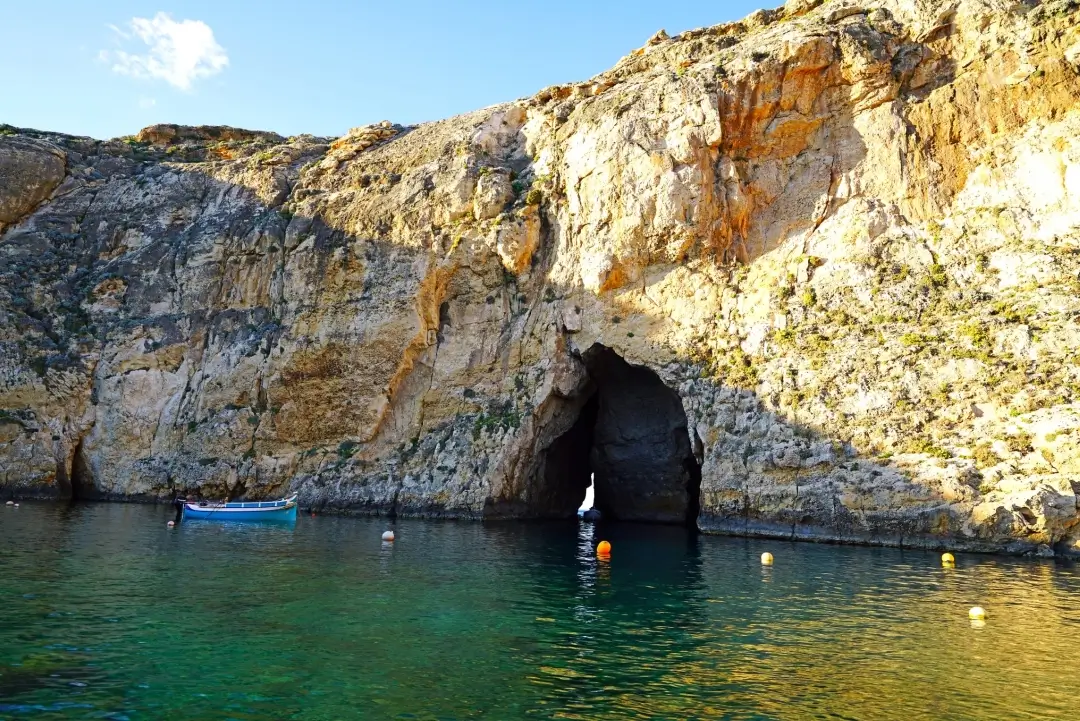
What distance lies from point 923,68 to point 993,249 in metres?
11.0

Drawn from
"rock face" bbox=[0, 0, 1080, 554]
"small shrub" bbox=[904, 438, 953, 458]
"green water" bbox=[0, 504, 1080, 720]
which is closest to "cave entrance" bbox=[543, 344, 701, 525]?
"rock face" bbox=[0, 0, 1080, 554]

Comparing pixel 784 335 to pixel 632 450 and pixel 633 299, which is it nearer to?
pixel 633 299

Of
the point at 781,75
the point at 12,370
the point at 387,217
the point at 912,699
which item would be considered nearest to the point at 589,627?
the point at 912,699

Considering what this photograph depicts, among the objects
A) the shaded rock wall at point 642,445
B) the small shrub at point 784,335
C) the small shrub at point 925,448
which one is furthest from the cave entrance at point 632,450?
the small shrub at point 925,448

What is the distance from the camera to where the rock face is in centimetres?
3344

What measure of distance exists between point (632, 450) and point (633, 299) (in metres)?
11.5

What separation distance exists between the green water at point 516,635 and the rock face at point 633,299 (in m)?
7.54

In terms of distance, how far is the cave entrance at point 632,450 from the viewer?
48.3 metres

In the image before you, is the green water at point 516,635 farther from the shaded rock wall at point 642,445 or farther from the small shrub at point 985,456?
the shaded rock wall at point 642,445

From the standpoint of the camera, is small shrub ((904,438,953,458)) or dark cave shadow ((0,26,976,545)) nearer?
small shrub ((904,438,953,458))

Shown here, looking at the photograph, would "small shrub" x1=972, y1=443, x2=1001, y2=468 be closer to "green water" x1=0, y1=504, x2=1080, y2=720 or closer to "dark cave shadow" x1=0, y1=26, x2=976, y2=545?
"green water" x1=0, y1=504, x2=1080, y2=720

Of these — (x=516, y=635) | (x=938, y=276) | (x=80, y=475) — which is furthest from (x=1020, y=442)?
(x=80, y=475)

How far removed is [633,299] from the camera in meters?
42.7

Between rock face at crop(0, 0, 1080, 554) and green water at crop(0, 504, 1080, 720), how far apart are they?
754 centimetres
